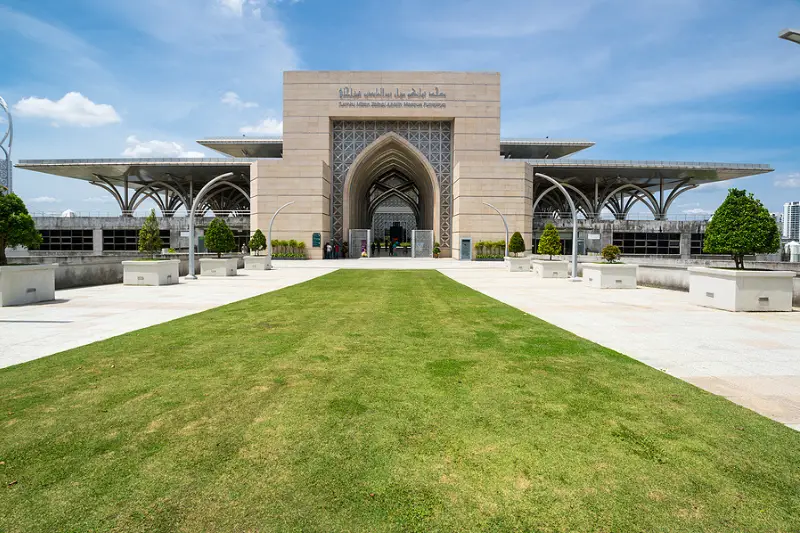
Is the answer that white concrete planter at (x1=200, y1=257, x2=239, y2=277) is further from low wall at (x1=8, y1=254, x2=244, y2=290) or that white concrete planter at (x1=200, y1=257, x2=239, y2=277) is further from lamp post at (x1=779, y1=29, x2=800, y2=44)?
lamp post at (x1=779, y1=29, x2=800, y2=44)

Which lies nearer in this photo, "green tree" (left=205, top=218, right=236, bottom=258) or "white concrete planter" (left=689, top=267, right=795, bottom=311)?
"white concrete planter" (left=689, top=267, right=795, bottom=311)

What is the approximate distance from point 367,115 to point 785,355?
4399 centimetres

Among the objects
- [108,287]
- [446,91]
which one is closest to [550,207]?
[446,91]

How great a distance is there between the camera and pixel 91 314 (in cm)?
987

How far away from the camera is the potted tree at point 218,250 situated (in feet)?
74.2

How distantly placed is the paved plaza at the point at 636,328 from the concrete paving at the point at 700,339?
0.01 metres

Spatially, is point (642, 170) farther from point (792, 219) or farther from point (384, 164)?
point (792, 219)

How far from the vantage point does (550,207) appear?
76.2m

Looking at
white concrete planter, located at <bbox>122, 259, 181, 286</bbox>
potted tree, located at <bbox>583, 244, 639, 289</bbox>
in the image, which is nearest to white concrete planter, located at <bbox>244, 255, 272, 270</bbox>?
white concrete planter, located at <bbox>122, 259, 181, 286</bbox>

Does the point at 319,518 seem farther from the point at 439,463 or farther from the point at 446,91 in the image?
the point at 446,91

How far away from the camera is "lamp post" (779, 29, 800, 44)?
21.7 ft

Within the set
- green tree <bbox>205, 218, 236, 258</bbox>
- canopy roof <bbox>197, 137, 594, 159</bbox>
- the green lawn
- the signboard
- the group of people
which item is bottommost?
the green lawn

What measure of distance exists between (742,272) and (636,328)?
465 centimetres

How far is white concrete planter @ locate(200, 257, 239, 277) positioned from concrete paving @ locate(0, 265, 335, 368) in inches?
253
